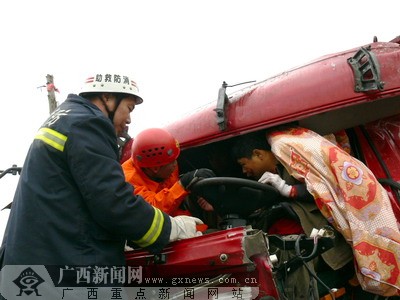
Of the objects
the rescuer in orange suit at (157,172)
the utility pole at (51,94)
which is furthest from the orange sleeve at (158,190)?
the utility pole at (51,94)

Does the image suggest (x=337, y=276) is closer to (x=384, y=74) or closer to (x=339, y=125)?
(x=339, y=125)

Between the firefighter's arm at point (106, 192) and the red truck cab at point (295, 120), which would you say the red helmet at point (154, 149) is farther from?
the firefighter's arm at point (106, 192)

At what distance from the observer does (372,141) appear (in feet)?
10.6

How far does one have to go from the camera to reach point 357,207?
102 inches

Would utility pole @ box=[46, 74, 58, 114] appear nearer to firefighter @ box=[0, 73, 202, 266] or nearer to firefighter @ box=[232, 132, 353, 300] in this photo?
firefighter @ box=[232, 132, 353, 300]

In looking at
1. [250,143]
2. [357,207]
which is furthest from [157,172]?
[357,207]

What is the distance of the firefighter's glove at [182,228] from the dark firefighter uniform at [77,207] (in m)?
0.05

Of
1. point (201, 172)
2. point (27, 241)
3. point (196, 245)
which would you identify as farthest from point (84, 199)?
point (201, 172)

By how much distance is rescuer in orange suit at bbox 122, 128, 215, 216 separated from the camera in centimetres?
306

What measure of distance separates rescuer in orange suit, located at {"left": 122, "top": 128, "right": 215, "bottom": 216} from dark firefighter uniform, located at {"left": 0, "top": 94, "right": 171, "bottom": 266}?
0.55m

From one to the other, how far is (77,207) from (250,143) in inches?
49.6

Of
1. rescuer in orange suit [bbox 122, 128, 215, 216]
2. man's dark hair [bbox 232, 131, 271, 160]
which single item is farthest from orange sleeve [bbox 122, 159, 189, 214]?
man's dark hair [bbox 232, 131, 271, 160]

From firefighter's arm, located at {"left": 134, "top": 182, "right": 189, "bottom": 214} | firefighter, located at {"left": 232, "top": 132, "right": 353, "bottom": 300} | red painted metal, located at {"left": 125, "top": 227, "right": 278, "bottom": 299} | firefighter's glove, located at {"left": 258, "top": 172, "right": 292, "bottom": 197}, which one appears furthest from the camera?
firefighter's arm, located at {"left": 134, "top": 182, "right": 189, "bottom": 214}

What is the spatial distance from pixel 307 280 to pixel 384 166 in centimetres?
91
